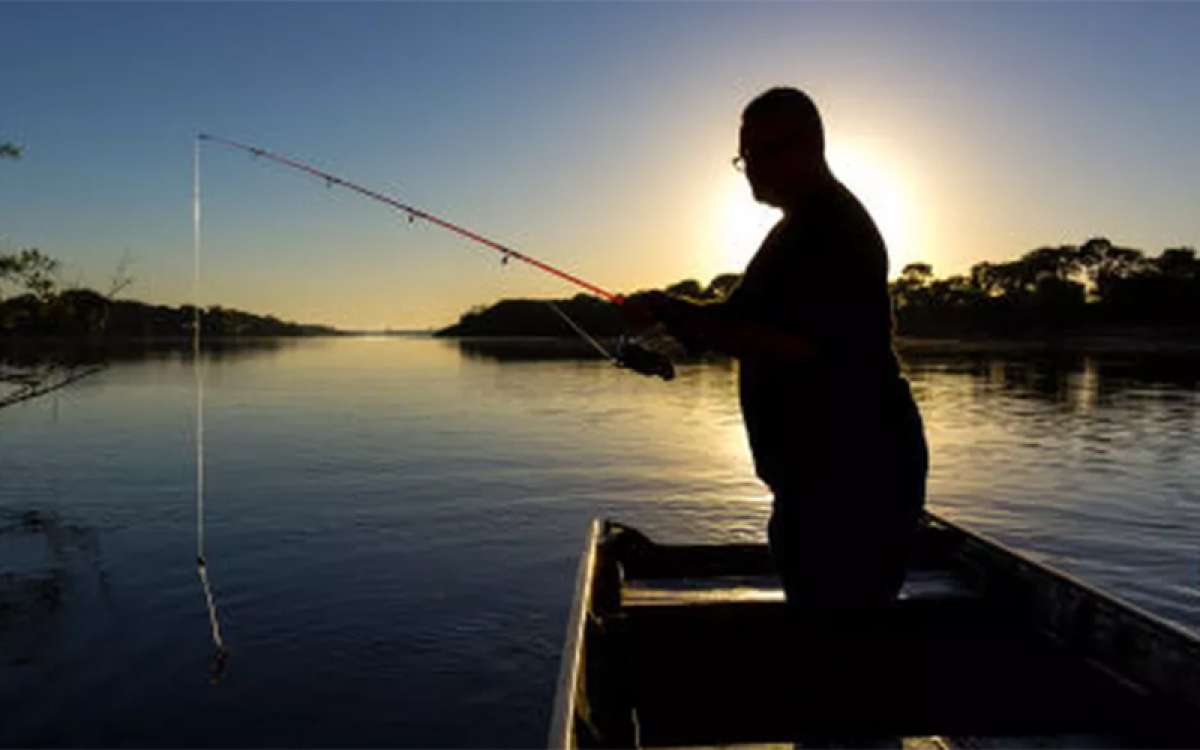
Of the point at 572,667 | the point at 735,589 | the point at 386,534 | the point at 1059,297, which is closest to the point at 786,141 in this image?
the point at 572,667

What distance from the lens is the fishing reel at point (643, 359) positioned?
559 cm

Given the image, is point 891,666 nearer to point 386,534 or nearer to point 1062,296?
point 386,534

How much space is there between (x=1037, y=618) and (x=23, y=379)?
15.9 metres

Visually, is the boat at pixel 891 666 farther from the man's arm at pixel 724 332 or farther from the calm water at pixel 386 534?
the calm water at pixel 386 534

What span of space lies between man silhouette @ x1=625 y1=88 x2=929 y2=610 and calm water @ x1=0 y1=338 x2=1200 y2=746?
4.95 metres

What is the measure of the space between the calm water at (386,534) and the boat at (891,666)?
202 cm

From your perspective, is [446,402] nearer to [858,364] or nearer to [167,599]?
[167,599]

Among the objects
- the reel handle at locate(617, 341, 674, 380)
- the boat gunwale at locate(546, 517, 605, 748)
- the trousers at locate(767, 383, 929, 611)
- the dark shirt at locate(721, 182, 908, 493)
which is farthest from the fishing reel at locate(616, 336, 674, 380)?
the boat gunwale at locate(546, 517, 605, 748)

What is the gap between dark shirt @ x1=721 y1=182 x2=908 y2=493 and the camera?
376 centimetres

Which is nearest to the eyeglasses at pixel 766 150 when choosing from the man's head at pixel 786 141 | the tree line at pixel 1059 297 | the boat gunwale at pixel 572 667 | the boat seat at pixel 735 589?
the man's head at pixel 786 141

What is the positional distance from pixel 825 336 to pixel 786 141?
0.90 metres

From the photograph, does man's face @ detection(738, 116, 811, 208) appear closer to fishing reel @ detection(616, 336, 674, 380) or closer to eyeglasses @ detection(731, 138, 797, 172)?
eyeglasses @ detection(731, 138, 797, 172)

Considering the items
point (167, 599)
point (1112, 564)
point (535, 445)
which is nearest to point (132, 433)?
point (535, 445)

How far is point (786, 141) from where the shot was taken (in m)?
3.88
